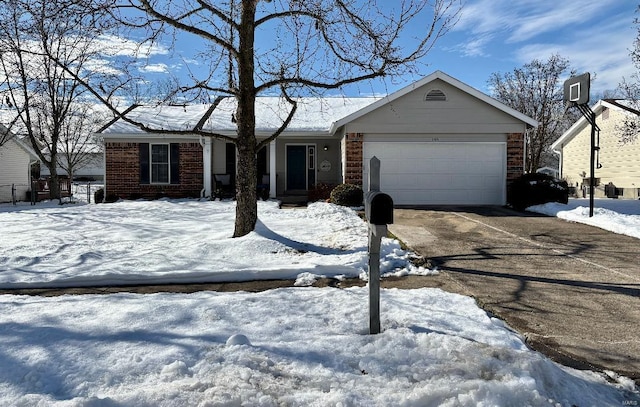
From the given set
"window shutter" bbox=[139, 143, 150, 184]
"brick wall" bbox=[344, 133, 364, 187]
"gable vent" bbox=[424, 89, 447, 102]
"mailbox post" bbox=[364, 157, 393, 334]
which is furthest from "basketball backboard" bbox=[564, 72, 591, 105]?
"window shutter" bbox=[139, 143, 150, 184]

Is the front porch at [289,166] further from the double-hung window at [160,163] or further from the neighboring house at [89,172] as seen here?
the neighboring house at [89,172]

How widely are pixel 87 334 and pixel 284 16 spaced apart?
6097 mm

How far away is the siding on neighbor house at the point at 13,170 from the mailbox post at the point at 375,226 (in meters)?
23.8

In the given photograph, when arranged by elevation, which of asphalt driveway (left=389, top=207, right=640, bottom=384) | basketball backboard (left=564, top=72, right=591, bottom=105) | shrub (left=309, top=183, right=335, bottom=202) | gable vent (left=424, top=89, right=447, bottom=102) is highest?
gable vent (left=424, top=89, right=447, bottom=102)

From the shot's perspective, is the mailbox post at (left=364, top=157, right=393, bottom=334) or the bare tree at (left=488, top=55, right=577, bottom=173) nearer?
the mailbox post at (left=364, top=157, right=393, bottom=334)

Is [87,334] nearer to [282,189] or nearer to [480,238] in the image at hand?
[480,238]

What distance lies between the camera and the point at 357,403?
2.31 metres

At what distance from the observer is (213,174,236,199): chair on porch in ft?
54.8

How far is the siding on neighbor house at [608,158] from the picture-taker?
2205 centimetres

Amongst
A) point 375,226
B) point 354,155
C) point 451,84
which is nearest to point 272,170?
point 354,155

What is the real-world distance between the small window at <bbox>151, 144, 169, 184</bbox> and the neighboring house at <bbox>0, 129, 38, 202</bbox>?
347 inches

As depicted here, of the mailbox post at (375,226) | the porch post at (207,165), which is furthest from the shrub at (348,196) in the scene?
the mailbox post at (375,226)

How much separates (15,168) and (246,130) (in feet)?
70.4

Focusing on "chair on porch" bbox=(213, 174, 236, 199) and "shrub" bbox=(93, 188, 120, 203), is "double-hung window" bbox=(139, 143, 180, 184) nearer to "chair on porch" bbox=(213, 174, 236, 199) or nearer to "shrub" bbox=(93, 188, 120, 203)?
"shrub" bbox=(93, 188, 120, 203)
